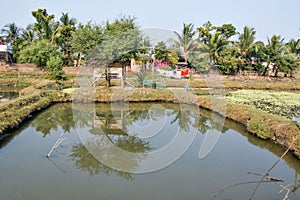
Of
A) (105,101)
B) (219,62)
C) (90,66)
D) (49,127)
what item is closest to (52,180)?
(49,127)

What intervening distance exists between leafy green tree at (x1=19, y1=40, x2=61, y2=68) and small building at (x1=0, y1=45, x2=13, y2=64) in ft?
6.92

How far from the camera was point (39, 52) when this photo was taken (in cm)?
2236

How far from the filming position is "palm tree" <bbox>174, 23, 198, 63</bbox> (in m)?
22.7

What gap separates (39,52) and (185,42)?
37.9 ft

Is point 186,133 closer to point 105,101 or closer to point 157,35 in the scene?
point 157,35

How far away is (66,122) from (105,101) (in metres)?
4.26

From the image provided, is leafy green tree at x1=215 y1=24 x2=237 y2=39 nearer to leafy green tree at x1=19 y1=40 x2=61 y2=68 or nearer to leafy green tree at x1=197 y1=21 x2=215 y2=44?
leafy green tree at x1=197 y1=21 x2=215 y2=44

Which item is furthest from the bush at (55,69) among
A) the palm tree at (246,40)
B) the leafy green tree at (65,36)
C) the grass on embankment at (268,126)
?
the palm tree at (246,40)

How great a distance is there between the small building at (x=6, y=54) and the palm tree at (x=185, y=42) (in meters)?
14.7

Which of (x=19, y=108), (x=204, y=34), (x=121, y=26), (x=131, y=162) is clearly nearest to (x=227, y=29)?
(x=204, y=34)

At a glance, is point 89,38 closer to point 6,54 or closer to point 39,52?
point 39,52

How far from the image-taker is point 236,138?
9.15 metres

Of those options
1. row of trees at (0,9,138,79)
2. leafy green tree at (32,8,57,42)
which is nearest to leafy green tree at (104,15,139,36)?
row of trees at (0,9,138,79)

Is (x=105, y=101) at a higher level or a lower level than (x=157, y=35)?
lower
